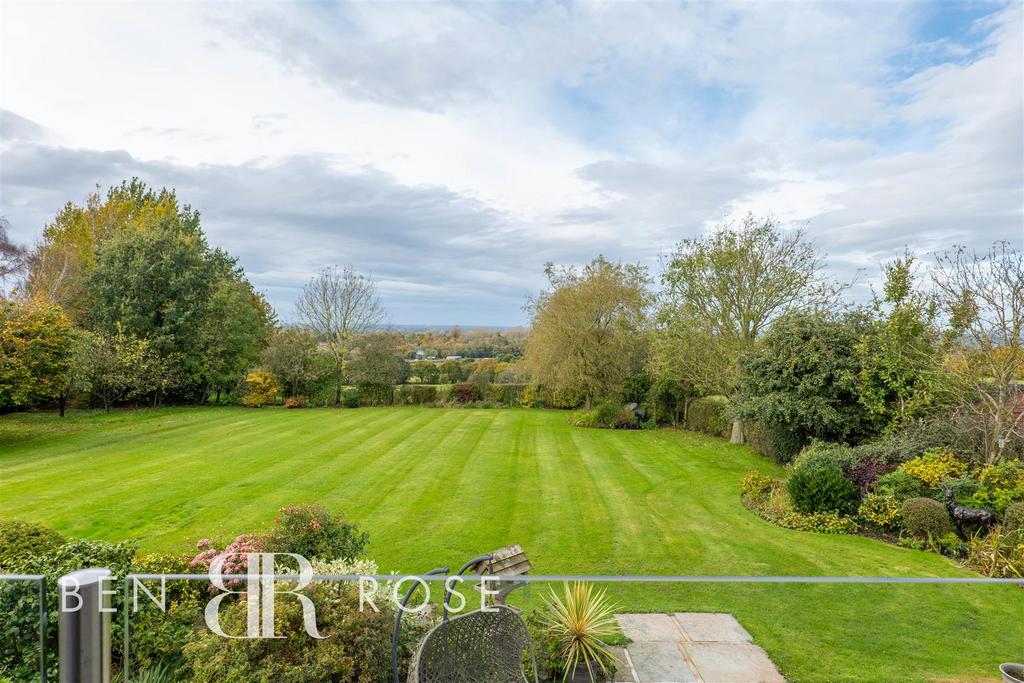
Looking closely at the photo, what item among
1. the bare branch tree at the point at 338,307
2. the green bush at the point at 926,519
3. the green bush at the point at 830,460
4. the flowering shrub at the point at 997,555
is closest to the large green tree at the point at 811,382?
the green bush at the point at 830,460

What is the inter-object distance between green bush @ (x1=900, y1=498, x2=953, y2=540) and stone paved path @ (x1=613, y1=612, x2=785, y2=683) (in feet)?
15.1

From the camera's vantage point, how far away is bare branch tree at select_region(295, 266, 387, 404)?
80.4 ft

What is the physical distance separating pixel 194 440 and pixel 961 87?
55.3ft

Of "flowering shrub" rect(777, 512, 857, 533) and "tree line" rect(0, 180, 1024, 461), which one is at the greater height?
"tree line" rect(0, 180, 1024, 461)

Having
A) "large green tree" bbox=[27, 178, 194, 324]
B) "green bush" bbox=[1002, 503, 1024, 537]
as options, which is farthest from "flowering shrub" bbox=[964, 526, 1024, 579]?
"large green tree" bbox=[27, 178, 194, 324]

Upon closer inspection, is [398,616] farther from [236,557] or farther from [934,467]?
[934,467]

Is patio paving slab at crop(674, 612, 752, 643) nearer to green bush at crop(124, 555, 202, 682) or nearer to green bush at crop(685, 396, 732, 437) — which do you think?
green bush at crop(124, 555, 202, 682)

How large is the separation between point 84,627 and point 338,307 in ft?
80.5

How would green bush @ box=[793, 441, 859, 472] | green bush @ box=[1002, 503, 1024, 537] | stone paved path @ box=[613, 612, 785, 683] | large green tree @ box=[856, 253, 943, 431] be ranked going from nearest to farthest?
stone paved path @ box=[613, 612, 785, 683] → green bush @ box=[1002, 503, 1024, 537] → green bush @ box=[793, 441, 859, 472] → large green tree @ box=[856, 253, 943, 431]

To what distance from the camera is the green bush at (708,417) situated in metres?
15.3

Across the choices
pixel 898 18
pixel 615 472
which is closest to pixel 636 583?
pixel 615 472

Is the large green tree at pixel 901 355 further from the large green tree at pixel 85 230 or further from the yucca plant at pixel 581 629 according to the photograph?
the large green tree at pixel 85 230

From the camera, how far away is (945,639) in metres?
3.96


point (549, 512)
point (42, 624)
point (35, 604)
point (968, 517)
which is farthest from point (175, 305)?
point (968, 517)
